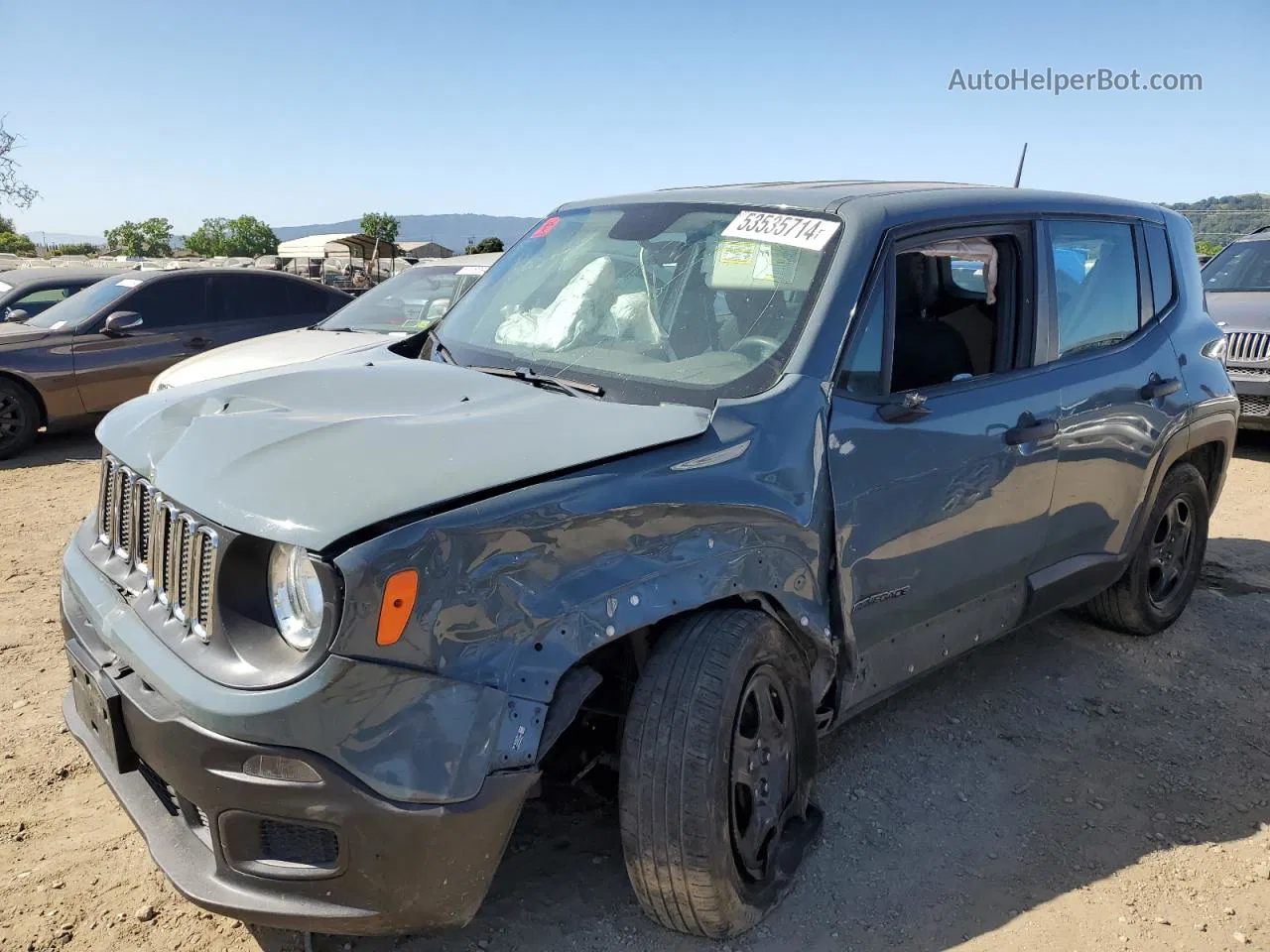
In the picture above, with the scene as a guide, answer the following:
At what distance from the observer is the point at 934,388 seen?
3.20 m

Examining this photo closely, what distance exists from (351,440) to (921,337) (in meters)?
1.95

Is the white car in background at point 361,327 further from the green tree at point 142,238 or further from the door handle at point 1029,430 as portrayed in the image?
the green tree at point 142,238

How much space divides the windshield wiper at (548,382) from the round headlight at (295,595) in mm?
1002

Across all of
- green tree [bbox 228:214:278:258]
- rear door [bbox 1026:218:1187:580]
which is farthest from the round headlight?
green tree [bbox 228:214:278:258]

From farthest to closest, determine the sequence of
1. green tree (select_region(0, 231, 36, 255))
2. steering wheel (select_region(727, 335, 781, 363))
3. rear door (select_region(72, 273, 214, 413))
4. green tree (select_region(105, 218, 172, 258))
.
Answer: green tree (select_region(105, 218, 172, 258))
green tree (select_region(0, 231, 36, 255))
rear door (select_region(72, 273, 214, 413))
steering wheel (select_region(727, 335, 781, 363))

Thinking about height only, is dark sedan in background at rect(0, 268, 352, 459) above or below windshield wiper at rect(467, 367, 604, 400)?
below

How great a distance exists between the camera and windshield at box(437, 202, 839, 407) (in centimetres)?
293

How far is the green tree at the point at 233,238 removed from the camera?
77.9 metres

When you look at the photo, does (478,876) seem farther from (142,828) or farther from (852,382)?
(852,382)

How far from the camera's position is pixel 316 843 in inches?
81.7

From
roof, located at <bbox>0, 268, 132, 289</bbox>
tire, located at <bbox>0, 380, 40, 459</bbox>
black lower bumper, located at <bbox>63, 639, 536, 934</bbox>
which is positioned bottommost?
tire, located at <bbox>0, 380, 40, 459</bbox>

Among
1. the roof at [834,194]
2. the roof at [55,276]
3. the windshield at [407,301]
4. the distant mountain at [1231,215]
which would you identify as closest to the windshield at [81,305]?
the roof at [55,276]

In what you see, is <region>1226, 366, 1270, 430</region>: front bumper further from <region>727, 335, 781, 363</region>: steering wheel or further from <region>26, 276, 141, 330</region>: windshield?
<region>26, 276, 141, 330</region>: windshield

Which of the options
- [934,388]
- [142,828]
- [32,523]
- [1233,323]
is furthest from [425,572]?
[1233,323]
